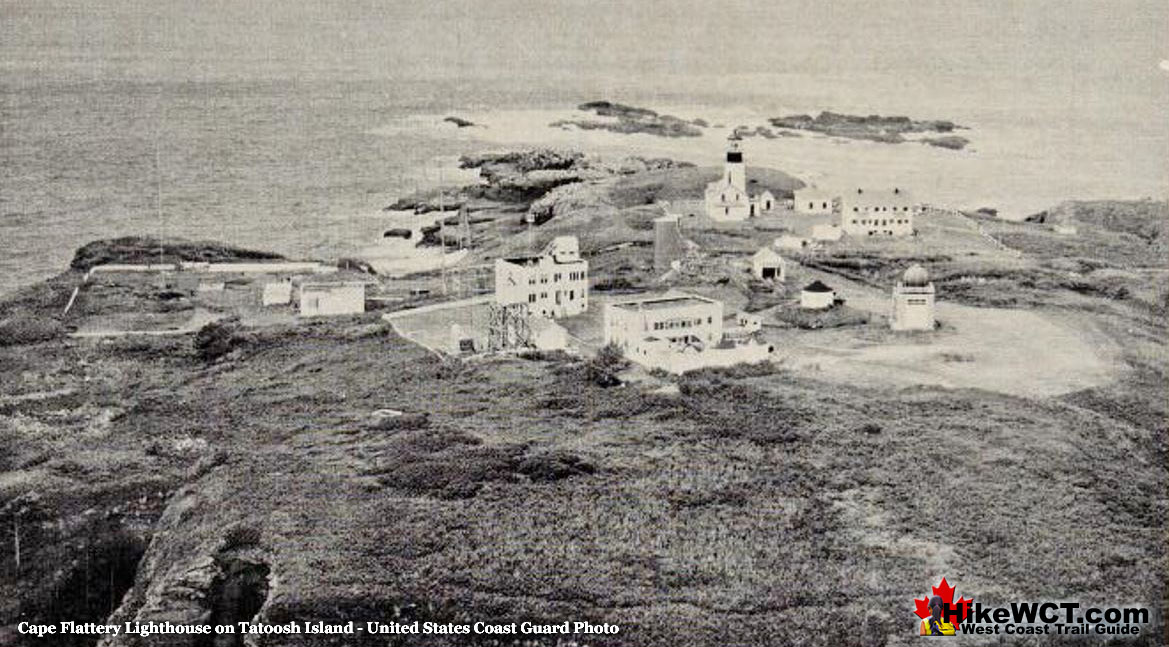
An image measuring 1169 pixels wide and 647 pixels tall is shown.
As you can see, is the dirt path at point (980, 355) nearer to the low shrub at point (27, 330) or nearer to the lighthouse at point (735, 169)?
the lighthouse at point (735, 169)

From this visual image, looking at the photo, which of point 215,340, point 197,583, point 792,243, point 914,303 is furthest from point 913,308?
point 197,583

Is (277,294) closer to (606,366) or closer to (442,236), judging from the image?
(442,236)

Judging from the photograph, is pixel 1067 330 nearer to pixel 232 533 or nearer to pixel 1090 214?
pixel 1090 214

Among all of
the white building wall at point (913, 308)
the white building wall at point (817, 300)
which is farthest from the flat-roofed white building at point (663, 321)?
the white building wall at point (913, 308)

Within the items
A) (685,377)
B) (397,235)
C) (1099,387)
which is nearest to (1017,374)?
(1099,387)

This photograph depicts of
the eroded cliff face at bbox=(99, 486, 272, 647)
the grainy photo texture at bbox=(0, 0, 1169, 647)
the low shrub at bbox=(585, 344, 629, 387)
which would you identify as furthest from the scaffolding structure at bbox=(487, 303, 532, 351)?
the eroded cliff face at bbox=(99, 486, 272, 647)

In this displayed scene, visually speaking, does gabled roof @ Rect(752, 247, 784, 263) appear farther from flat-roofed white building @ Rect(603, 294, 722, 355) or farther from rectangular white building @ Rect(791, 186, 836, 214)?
rectangular white building @ Rect(791, 186, 836, 214)
